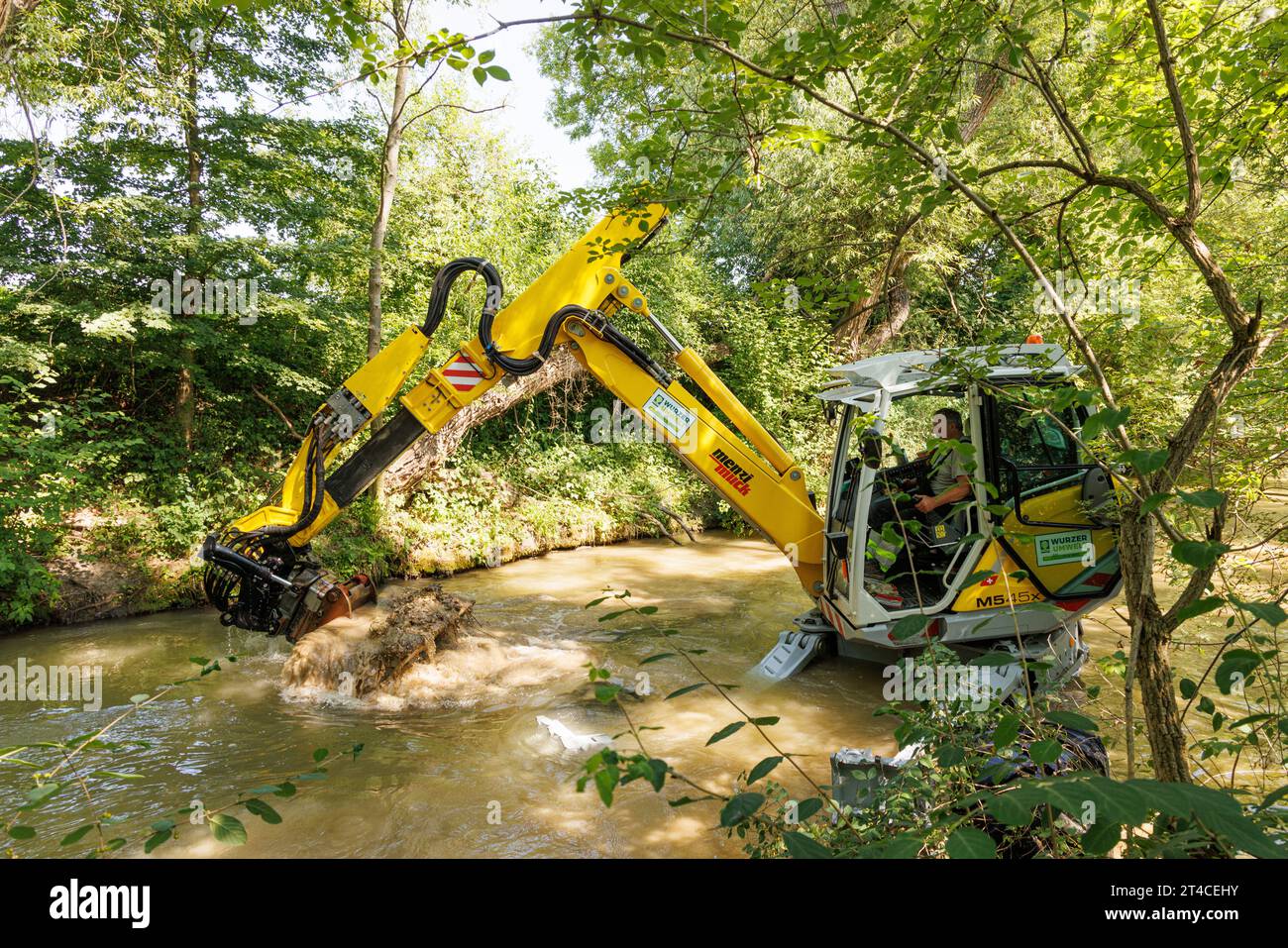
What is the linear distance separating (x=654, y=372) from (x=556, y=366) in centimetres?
663

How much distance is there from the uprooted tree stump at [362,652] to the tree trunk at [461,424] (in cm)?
341

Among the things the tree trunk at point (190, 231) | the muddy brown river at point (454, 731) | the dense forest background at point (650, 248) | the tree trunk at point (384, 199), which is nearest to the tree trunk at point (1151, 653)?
the dense forest background at point (650, 248)

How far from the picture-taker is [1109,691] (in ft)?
16.4

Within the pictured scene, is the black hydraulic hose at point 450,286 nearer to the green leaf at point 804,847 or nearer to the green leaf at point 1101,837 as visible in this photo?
the green leaf at point 804,847

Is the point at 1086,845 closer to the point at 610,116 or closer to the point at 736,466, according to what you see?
the point at 736,466

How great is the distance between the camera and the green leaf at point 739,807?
48.1 inches

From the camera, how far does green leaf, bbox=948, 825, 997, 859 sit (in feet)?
3.19

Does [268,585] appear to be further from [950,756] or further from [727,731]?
[950,756]

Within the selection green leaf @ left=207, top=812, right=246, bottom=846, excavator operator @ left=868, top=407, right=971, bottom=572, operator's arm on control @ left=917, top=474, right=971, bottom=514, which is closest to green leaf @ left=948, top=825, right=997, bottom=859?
green leaf @ left=207, top=812, right=246, bottom=846

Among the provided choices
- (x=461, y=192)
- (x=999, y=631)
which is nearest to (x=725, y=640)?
(x=999, y=631)

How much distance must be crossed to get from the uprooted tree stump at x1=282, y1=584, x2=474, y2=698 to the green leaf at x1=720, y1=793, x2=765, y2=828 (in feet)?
14.8
